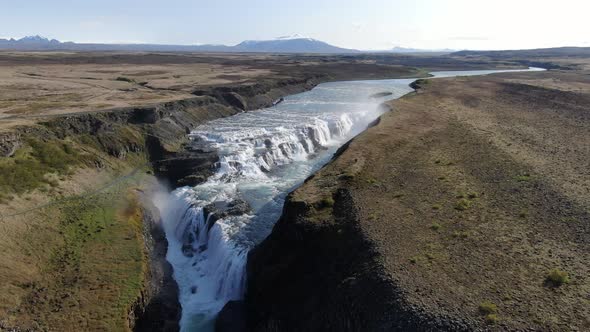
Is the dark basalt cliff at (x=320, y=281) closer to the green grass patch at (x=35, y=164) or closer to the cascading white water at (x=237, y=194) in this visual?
the cascading white water at (x=237, y=194)

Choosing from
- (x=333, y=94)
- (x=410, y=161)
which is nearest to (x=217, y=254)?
(x=410, y=161)

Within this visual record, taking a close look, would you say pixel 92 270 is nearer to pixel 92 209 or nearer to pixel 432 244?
pixel 92 209

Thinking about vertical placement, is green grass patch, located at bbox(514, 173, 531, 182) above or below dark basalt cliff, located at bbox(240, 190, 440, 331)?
above

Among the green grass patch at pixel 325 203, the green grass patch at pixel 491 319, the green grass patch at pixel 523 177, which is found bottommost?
the green grass patch at pixel 491 319

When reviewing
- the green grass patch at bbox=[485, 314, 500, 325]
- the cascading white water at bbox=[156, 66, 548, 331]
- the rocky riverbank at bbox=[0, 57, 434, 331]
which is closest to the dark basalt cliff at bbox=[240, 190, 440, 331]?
the green grass patch at bbox=[485, 314, 500, 325]

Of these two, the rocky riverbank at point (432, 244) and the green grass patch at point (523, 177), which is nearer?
the rocky riverbank at point (432, 244)

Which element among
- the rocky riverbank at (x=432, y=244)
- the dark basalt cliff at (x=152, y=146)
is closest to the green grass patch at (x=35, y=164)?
the dark basalt cliff at (x=152, y=146)

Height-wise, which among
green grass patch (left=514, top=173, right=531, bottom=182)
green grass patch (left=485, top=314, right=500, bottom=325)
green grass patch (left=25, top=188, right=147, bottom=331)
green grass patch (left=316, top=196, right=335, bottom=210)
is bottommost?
green grass patch (left=25, top=188, right=147, bottom=331)

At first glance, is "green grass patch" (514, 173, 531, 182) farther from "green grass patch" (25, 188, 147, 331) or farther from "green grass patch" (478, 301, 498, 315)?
"green grass patch" (25, 188, 147, 331)
